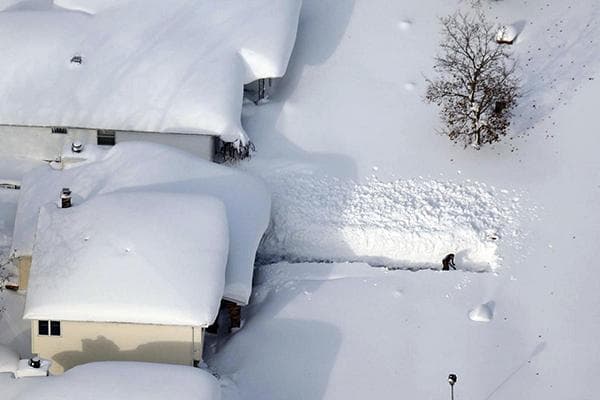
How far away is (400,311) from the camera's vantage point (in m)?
39.3

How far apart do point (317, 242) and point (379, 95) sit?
21.0 feet

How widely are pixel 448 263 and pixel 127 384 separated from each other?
1078 cm

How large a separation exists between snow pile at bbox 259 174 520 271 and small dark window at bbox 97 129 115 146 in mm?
4779

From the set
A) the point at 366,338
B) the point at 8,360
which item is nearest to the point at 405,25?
the point at 366,338

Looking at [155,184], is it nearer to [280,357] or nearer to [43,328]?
[43,328]

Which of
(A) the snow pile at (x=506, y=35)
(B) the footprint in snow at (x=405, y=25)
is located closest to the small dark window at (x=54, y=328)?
(B) the footprint in snow at (x=405, y=25)

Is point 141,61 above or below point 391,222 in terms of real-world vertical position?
above

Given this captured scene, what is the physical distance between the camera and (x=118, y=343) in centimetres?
3706

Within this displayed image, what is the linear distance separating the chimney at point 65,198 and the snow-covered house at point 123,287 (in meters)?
0.86

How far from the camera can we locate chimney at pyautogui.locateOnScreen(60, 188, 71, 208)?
3919 cm

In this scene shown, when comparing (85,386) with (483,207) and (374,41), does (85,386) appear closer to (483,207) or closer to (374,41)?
(483,207)

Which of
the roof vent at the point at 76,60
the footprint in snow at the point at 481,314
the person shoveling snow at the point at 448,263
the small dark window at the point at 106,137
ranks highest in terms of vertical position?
the roof vent at the point at 76,60

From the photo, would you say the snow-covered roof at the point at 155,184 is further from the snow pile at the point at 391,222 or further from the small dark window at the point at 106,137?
Result: the small dark window at the point at 106,137

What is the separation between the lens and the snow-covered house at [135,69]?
43531 mm
